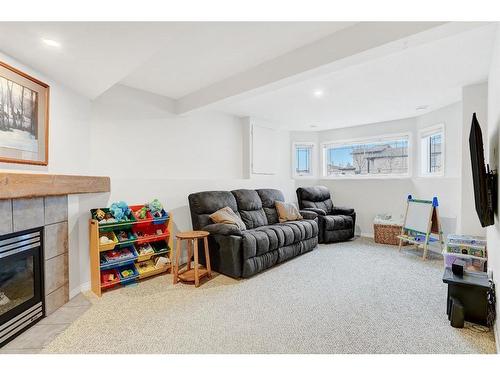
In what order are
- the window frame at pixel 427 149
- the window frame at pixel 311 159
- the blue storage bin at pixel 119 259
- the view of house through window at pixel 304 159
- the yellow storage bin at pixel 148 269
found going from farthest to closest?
the view of house through window at pixel 304 159, the window frame at pixel 311 159, the window frame at pixel 427 149, the yellow storage bin at pixel 148 269, the blue storage bin at pixel 119 259

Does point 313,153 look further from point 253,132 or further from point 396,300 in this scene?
point 396,300

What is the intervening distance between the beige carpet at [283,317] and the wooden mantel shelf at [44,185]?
1.07m

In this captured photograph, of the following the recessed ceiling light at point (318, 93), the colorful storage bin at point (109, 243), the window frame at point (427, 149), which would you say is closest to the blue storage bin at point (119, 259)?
the colorful storage bin at point (109, 243)

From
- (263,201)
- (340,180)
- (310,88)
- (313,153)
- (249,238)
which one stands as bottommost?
(249,238)

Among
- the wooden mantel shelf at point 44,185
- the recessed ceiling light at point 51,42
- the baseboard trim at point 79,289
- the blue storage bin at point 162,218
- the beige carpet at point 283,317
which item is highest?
the recessed ceiling light at point 51,42

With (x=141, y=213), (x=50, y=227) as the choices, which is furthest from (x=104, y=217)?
(x=50, y=227)

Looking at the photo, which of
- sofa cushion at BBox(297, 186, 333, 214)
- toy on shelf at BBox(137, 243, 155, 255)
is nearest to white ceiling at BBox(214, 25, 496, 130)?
sofa cushion at BBox(297, 186, 333, 214)

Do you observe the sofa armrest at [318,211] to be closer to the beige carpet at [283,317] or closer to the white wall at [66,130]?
the beige carpet at [283,317]

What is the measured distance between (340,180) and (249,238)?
344 cm

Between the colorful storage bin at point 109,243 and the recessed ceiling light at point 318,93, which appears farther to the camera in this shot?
the recessed ceiling light at point 318,93

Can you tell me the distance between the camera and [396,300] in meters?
2.43

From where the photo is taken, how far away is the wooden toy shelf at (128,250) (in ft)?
8.55

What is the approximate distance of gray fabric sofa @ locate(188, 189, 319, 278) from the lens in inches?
116
